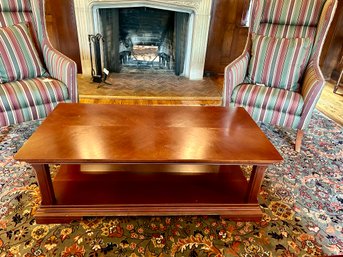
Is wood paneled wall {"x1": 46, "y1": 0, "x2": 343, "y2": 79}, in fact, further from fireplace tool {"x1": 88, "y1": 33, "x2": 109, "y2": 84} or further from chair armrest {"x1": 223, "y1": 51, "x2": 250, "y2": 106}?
chair armrest {"x1": 223, "y1": 51, "x2": 250, "y2": 106}

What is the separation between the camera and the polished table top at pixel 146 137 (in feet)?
3.76

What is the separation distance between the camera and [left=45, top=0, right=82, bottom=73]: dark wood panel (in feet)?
10.7

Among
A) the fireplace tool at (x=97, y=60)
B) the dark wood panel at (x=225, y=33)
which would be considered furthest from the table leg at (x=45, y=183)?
the dark wood panel at (x=225, y=33)

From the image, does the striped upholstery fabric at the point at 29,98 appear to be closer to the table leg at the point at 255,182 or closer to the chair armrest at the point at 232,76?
the chair armrest at the point at 232,76

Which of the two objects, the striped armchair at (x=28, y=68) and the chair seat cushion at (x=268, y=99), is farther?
the chair seat cushion at (x=268, y=99)

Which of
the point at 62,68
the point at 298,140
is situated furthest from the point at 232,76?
the point at 62,68

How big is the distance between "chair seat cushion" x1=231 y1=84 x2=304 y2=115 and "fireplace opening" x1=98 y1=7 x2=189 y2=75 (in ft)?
6.05

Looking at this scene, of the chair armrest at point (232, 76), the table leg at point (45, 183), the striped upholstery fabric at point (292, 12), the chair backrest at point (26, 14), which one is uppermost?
the striped upholstery fabric at point (292, 12)

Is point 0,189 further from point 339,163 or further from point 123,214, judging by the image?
point 339,163

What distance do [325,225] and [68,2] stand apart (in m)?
3.67

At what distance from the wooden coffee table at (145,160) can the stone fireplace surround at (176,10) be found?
218 cm

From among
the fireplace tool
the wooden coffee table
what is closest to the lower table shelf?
the wooden coffee table

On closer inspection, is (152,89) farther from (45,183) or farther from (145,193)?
(45,183)

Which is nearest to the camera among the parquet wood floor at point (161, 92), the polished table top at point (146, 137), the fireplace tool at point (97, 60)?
the polished table top at point (146, 137)
